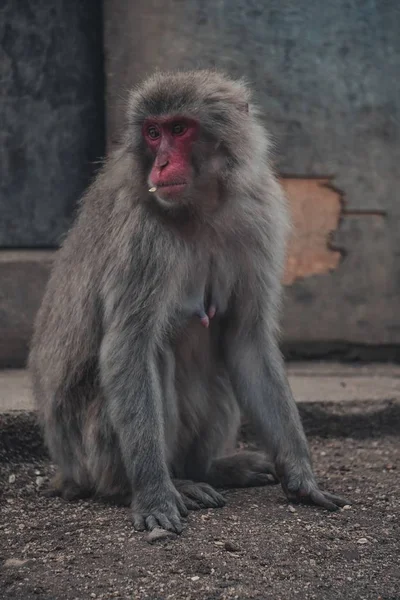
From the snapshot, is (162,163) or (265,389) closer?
(162,163)

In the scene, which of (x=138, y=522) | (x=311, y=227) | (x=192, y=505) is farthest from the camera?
(x=311, y=227)

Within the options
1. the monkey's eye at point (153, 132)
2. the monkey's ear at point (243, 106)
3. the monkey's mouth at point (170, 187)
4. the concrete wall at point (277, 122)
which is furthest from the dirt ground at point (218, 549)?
the concrete wall at point (277, 122)

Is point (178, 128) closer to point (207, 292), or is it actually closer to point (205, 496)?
point (207, 292)

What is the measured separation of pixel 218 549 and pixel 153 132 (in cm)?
146

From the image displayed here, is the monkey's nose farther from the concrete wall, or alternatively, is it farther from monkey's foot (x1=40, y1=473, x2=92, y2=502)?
the concrete wall

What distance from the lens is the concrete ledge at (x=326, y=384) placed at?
5.07 metres

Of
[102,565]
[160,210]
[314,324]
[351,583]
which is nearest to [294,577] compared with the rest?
[351,583]

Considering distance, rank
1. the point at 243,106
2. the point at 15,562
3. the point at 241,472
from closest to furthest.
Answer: the point at 15,562 < the point at 243,106 < the point at 241,472

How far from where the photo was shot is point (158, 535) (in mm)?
3475

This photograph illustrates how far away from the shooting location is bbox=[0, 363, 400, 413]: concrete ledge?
5074mm

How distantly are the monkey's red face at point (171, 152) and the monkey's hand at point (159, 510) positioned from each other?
40.7 inches

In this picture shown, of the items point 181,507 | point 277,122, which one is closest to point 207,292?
point 181,507

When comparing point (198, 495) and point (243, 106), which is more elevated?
point (243, 106)

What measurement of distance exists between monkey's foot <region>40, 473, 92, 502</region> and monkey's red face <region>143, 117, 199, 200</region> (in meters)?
1.24
